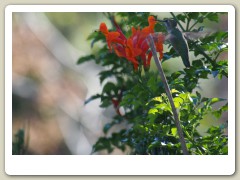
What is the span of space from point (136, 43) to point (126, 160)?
527 millimetres

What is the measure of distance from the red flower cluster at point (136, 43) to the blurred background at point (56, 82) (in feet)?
7.69

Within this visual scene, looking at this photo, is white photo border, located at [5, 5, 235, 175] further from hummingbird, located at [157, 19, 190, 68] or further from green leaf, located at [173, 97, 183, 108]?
green leaf, located at [173, 97, 183, 108]

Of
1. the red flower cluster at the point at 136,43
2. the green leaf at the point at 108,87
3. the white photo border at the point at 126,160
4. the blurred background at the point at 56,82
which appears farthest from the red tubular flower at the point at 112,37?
the blurred background at the point at 56,82

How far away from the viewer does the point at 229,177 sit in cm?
242

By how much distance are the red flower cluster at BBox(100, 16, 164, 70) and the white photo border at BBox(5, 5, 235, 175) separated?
27cm

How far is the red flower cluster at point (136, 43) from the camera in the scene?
220 centimetres

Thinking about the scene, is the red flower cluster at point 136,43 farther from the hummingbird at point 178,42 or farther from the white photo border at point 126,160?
the white photo border at point 126,160

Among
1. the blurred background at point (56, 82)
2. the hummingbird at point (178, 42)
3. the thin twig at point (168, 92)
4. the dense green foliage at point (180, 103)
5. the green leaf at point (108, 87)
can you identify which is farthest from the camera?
the blurred background at point (56, 82)

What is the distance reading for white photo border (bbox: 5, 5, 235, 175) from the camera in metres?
2.40

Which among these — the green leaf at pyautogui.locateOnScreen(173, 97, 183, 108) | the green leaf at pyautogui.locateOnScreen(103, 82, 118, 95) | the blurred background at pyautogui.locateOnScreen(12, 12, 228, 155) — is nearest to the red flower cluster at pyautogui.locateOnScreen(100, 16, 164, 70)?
the green leaf at pyautogui.locateOnScreen(173, 97, 183, 108)

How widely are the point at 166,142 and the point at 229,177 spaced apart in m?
0.30

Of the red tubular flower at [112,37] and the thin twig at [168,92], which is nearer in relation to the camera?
the thin twig at [168,92]

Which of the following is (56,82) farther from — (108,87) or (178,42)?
(178,42)

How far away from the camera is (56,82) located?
512cm
